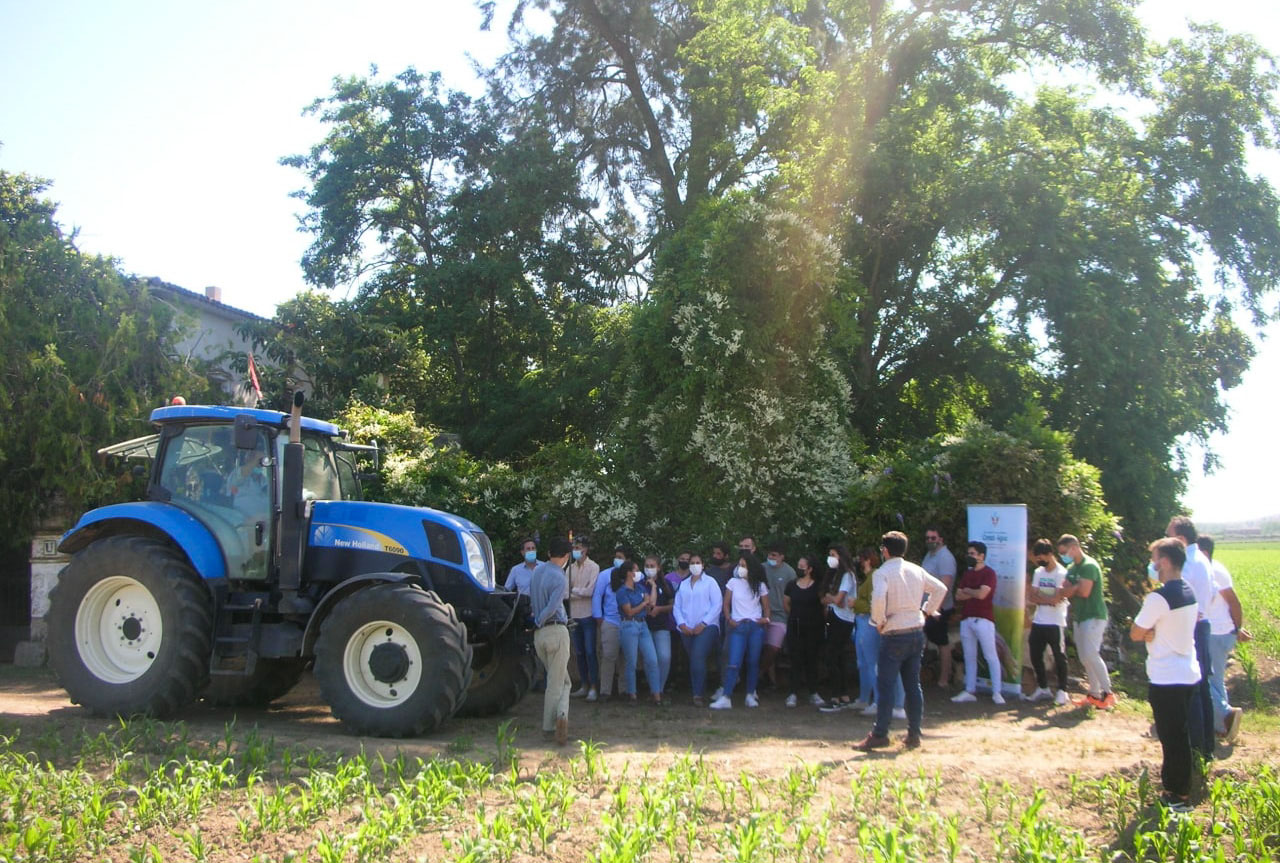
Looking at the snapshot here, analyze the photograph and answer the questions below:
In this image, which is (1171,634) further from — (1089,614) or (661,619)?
(661,619)

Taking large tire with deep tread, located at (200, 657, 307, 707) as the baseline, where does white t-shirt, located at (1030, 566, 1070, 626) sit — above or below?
above

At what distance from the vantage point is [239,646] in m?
9.06

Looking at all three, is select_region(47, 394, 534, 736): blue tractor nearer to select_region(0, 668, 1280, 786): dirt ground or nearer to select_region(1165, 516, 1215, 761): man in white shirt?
select_region(0, 668, 1280, 786): dirt ground

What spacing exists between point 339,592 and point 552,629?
6.21ft

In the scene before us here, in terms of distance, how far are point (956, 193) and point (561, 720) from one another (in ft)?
39.7

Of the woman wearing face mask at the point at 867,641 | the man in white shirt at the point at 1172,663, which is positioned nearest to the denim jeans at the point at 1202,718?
the man in white shirt at the point at 1172,663

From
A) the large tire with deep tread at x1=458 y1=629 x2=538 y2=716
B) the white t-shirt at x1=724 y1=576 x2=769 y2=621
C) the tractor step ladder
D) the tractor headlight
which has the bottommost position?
the large tire with deep tread at x1=458 y1=629 x2=538 y2=716

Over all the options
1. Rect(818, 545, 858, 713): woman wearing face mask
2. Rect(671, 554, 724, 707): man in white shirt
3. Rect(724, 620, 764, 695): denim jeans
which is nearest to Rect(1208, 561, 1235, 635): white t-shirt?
Rect(818, 545, 858, 713): woman wearing face mask

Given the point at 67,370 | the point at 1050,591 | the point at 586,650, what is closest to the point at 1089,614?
the point at 1050,591

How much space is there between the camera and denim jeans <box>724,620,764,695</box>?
1099 centimetres

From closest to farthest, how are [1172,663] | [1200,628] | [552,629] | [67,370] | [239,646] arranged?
[1172,663] → [1200,628] → [552,629] → [239,646] → [67,370]

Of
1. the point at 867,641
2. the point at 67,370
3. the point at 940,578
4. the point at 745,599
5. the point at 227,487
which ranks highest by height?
the point at 67,370

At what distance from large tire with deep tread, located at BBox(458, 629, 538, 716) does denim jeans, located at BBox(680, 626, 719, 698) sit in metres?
2.04

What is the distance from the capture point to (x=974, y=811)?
6406 millimetres
